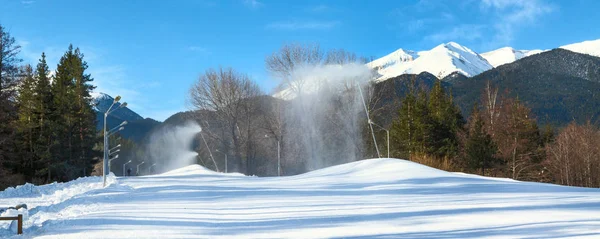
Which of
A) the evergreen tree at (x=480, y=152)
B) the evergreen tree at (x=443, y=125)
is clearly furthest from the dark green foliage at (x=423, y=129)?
the evergreen tree at (x=480, y=152)

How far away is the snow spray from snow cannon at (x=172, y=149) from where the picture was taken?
84.8 meters

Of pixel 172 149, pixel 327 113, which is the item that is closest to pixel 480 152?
pixel 327 113

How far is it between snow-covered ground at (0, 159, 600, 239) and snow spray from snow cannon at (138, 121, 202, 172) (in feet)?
200

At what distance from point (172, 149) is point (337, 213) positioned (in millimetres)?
90711

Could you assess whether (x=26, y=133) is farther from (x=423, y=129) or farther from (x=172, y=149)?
(x=172, y=149)

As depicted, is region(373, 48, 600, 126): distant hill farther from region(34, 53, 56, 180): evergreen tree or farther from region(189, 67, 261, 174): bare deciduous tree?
region(34, 53, 56, 180): evergreen tree

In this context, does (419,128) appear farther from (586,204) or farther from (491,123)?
(586,204)

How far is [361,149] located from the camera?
141 ft

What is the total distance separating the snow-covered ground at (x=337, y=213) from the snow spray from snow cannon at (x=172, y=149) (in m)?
60.8

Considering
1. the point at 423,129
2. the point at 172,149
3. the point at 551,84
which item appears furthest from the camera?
the point at 551,84

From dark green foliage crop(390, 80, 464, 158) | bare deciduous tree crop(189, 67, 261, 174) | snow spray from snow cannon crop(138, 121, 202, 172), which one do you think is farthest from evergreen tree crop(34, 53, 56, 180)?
snow spray from snow cannon crop(138, 121, 202, 172)

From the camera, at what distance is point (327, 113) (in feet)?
142

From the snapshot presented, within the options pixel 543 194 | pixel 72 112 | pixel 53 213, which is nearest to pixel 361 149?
pixel 72 112

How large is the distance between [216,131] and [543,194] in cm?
3607
